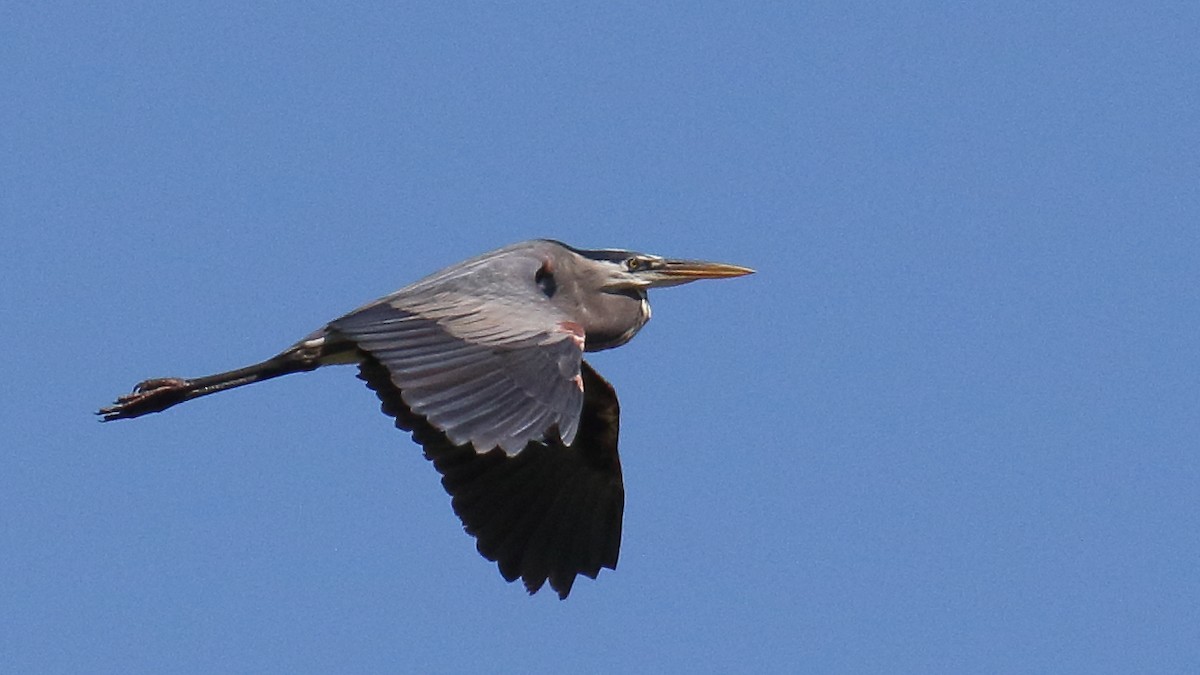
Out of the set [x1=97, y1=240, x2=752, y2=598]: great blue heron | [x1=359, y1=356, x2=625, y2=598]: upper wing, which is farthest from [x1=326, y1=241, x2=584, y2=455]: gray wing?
[x1=359, y1=356, x2=625, y2=598]: upper wing

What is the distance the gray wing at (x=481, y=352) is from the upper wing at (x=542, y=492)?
73 centimetres

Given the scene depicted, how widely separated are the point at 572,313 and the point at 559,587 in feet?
4.09

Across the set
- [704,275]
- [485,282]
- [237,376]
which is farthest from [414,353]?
[704,275]

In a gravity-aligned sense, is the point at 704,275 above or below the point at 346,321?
above

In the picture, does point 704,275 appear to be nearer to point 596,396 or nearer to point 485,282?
point 596,396

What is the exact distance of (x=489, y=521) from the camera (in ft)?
26.2

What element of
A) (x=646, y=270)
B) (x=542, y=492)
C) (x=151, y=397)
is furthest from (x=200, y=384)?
(x=646, y=270)

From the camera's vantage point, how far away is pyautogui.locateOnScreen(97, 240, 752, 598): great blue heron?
6.39 metres

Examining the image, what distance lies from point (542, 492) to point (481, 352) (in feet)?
5.68

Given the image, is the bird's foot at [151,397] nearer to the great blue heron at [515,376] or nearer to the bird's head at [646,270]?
the great blue heron at [515,376]

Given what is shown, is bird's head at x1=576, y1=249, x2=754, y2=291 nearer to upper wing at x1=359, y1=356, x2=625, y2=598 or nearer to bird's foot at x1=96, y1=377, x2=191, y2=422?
upper wing at x1=359, y1=356, x2=625, y2=598

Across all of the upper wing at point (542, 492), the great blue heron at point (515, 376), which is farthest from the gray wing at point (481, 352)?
the upper wing at point (542, 492)

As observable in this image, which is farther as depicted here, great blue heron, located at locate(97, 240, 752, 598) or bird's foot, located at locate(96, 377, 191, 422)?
bird's foot, located at locate(96, 377, 191, 422)

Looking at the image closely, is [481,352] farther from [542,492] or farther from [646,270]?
[646,270]
